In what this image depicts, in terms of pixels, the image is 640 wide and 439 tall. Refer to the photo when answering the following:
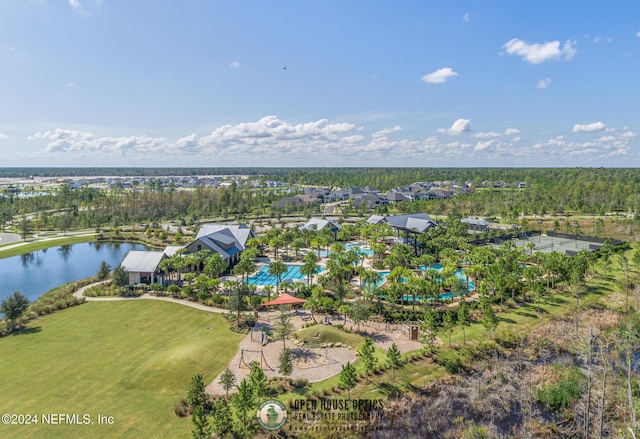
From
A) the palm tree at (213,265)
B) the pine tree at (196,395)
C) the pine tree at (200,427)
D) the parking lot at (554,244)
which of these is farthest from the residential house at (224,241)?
the parking lot at (554,244)

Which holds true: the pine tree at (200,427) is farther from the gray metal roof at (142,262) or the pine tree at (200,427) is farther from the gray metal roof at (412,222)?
the gray metal roof at (412,222)

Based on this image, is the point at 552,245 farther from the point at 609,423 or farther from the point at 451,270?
the point at 609,423

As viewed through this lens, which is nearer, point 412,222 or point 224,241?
point 224,241

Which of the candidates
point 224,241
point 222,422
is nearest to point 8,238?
point 224,241

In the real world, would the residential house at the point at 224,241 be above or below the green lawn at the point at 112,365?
above

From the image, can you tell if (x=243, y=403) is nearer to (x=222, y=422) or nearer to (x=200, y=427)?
(x=222, y=422)

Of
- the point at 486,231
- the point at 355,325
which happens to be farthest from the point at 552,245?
the point at 355,325

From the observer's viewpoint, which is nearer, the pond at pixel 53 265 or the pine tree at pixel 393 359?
the pine tree at pixel 393 359
